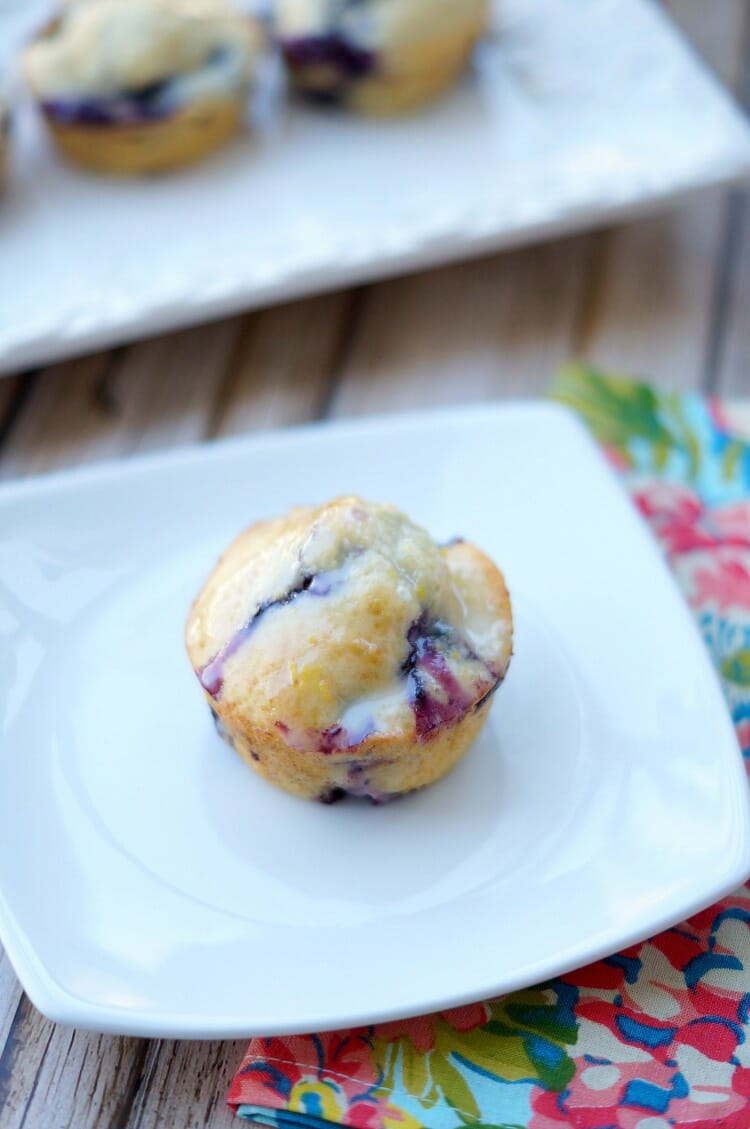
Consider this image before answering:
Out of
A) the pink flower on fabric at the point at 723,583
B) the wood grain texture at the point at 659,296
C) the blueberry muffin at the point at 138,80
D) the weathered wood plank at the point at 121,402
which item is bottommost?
the wood grain texture at the point at 659,296

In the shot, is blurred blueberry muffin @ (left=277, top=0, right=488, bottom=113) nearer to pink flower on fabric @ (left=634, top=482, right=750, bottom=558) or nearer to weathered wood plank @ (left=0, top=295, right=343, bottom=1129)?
weathered wood plank @ (left=0, top=295, right=343, bottom=1129)

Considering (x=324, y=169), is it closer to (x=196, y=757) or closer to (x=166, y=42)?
(x=166, y=42)

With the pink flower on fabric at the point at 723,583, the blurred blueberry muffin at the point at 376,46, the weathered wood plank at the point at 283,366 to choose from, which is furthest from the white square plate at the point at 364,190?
the pink flower on fabric at the point at 723,583

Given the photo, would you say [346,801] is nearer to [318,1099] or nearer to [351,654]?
[351,654]

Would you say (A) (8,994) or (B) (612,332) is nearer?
(A) (8,994)

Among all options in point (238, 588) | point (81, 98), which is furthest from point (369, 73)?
point (238, 588)

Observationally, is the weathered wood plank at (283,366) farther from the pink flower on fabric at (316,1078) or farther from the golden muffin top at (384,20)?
the pink flower on fabric at (316,1078)
